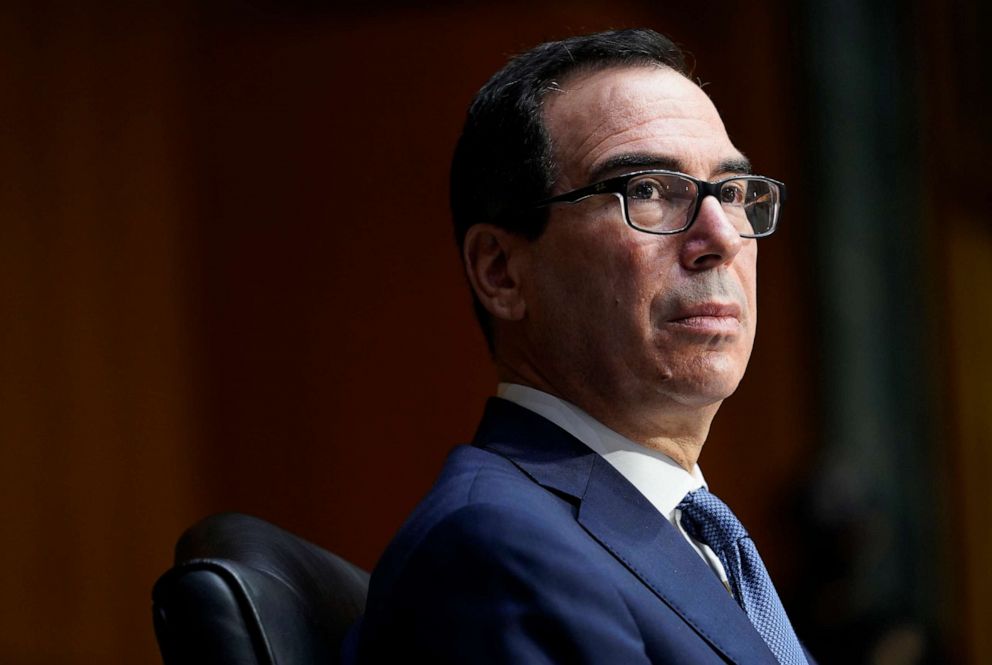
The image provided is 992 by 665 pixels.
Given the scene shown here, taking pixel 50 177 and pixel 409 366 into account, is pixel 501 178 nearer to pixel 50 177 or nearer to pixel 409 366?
pixel 50 177

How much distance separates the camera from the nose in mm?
1446

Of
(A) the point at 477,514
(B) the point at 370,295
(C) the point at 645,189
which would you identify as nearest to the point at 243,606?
(A) the point at 477,514

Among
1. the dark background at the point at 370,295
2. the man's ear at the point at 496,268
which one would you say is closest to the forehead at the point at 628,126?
the man's ear at the point at 496,268

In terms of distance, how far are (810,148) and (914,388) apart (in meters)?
0.93

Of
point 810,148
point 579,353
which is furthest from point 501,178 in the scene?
point 810,148

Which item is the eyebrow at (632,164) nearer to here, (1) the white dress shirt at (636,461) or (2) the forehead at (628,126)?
(2) the forehead at (628,126)

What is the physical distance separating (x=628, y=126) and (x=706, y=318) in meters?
0.25

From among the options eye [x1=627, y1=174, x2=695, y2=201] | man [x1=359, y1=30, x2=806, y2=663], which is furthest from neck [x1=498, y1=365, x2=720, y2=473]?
eye [x1=627, y1=174, x2=695, y2=201]

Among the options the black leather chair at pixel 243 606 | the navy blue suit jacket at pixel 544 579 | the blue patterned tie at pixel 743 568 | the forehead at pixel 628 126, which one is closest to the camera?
the navy blue suit jacket at pixel 544 579

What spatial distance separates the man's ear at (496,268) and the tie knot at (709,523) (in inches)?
11.9

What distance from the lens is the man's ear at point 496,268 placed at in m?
1.53

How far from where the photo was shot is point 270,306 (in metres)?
4.08

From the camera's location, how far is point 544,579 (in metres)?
1.15

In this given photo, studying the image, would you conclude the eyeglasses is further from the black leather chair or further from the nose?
the black leather chair
